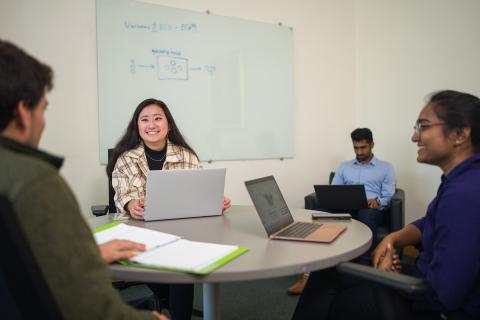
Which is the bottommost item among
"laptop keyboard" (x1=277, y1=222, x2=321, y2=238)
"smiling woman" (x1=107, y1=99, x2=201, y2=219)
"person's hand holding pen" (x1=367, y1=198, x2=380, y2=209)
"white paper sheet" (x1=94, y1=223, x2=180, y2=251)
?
"person's hand holding pen" (x1=367, y1=198, x2=380, y2=209)

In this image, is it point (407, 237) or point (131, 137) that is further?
point (131, 137)

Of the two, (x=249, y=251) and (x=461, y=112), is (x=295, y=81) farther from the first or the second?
(x=249, y=251)

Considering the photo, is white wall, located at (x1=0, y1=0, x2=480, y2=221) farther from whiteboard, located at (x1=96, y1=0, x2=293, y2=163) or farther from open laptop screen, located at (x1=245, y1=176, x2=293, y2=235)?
open laptop screen, located at (x1=245, y1=176, x2=293, y2=235)

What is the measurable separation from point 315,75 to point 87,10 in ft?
7.27

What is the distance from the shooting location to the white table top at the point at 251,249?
3.14 feet

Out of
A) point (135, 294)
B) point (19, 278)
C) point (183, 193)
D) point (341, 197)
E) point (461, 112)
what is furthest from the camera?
point (341, 197)

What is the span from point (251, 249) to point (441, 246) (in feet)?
1.72

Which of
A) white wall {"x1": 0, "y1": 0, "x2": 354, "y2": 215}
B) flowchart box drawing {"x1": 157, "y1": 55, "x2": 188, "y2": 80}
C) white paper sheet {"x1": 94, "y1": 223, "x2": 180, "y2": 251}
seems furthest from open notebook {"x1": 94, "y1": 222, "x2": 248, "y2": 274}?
flowchart box drawing {"x1": 157, "y1": 55, "x2": 188, "y2": 80}

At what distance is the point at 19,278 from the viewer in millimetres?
586

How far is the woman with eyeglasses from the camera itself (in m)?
1.01

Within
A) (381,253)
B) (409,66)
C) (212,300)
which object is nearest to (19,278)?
(212,300)

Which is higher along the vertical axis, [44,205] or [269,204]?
[44,205]

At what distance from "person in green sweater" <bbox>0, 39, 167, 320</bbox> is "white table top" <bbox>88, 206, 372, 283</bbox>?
0.26 metres

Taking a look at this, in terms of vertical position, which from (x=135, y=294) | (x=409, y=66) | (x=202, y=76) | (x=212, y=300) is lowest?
(x=135, y=294)
